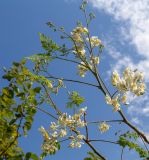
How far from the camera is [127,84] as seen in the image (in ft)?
15.9

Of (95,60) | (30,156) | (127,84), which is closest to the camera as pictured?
(30,156)

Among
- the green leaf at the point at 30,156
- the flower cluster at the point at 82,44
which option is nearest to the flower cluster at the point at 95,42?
the flower cluster at the point at 82,44

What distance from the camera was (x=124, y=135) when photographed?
5355 mm

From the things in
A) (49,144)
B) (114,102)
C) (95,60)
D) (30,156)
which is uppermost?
(95,60)

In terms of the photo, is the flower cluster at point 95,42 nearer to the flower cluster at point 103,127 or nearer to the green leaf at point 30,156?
the flower cluster at point 103,127

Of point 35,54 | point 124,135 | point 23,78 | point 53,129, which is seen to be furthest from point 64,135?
point 23,78

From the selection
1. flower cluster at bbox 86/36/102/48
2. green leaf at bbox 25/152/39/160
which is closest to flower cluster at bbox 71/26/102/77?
flower cluster at bbox 86/36/102/48

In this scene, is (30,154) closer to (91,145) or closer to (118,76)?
(91,145)

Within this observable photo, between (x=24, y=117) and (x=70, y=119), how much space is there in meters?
2.47

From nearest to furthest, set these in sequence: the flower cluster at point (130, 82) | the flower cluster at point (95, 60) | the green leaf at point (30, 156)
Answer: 1. the green leaf at point (30, 156)
2. the flower cluster at point (130, 82)
3. the flower cluster at point (95, 60)

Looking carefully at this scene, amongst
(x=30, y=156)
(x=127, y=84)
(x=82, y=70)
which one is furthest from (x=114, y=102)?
(x=30, y=156)

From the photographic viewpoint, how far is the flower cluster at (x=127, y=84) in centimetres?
485

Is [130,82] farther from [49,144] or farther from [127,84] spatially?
[49,144]

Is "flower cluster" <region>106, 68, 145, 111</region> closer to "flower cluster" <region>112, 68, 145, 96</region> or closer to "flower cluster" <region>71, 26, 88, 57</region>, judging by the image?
"flower cluster" <region>112, 68, 145, 96</region>
